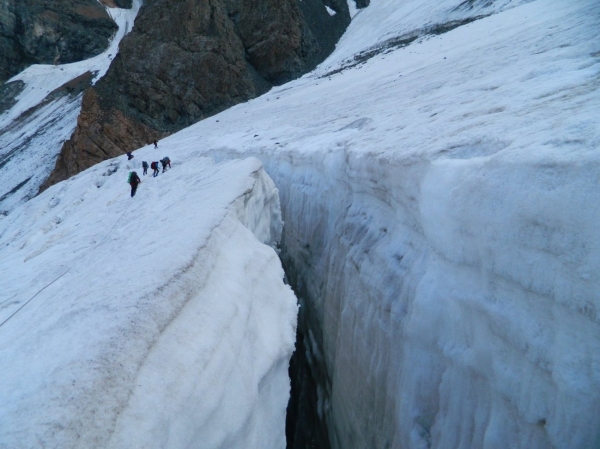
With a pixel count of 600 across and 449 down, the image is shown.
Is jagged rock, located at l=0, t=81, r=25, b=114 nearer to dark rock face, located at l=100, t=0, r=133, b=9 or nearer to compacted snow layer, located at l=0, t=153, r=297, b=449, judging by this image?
dark rock face, located at l=100, t=0, r=133, b=9

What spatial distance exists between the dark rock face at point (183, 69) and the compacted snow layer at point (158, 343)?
25.0m

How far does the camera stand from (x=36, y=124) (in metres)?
34.4

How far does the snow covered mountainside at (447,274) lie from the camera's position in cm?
188

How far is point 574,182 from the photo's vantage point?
6.19 ft

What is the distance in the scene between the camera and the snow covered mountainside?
73.9 inches

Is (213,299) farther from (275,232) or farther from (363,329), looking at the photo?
(275,232)

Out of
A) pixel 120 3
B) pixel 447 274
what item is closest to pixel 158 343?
pixel 447 274

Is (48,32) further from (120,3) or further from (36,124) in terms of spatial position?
(36,124)

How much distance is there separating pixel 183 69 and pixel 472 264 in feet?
100

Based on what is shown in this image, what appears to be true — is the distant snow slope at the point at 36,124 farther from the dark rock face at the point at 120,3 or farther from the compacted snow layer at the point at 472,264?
the compacted snow layer at the point at 472,264

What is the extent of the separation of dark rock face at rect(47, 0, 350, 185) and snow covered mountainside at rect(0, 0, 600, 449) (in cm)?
2285

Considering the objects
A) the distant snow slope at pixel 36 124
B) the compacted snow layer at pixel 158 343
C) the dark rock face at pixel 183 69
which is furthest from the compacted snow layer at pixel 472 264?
the distant snow slope at pixel 36 124

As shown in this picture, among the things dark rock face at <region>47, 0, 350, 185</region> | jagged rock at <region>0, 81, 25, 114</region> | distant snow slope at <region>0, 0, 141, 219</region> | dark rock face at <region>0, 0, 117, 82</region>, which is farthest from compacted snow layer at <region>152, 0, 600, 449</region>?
dark rock face at <region>0, 0, 117, 82</region>

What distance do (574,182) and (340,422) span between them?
12.2ft
